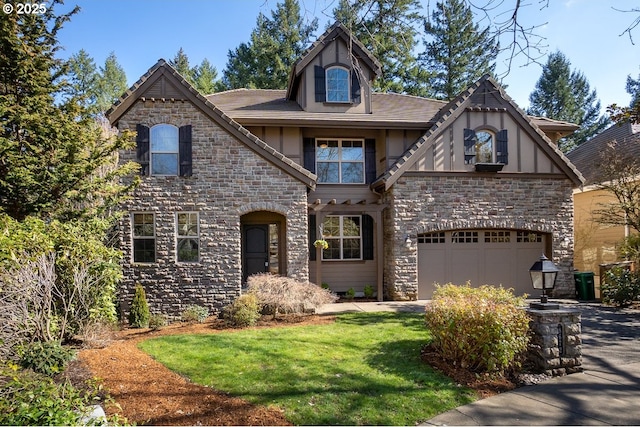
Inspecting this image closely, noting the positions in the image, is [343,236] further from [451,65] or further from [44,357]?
[451,65]

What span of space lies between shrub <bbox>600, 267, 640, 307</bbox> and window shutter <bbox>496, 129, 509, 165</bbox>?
4.66 meters

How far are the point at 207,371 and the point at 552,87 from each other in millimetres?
38165

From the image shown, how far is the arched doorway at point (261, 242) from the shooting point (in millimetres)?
12445

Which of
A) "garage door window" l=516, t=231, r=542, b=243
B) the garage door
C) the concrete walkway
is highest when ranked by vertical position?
"garage door window" l=516, t=231, r=542, b=243

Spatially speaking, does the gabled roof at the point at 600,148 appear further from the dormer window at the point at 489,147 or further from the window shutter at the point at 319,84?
the window shutter at the point at 319,84

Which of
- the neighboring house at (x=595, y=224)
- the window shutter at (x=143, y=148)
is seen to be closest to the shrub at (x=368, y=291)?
the window shutter at (x=143, y=148)

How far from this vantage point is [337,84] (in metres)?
13.8

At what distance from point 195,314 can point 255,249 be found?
3.05 m

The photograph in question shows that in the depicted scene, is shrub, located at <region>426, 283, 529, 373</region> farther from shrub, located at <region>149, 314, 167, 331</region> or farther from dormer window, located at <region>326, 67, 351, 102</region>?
dormer window, located at <region>326, 67, 351, 102</region>

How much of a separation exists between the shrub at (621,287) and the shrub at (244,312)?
10461 mm

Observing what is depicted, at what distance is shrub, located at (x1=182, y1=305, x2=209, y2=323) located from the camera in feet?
33.3

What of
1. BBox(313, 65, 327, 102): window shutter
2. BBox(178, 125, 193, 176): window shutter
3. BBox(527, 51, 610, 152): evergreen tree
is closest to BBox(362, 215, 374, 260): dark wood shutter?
BBox(313, 65, 327, 102): window shutter

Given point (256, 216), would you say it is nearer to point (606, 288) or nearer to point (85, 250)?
point (85, 250)

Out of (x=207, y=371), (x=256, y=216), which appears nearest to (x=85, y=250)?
(x=207, y=371)
